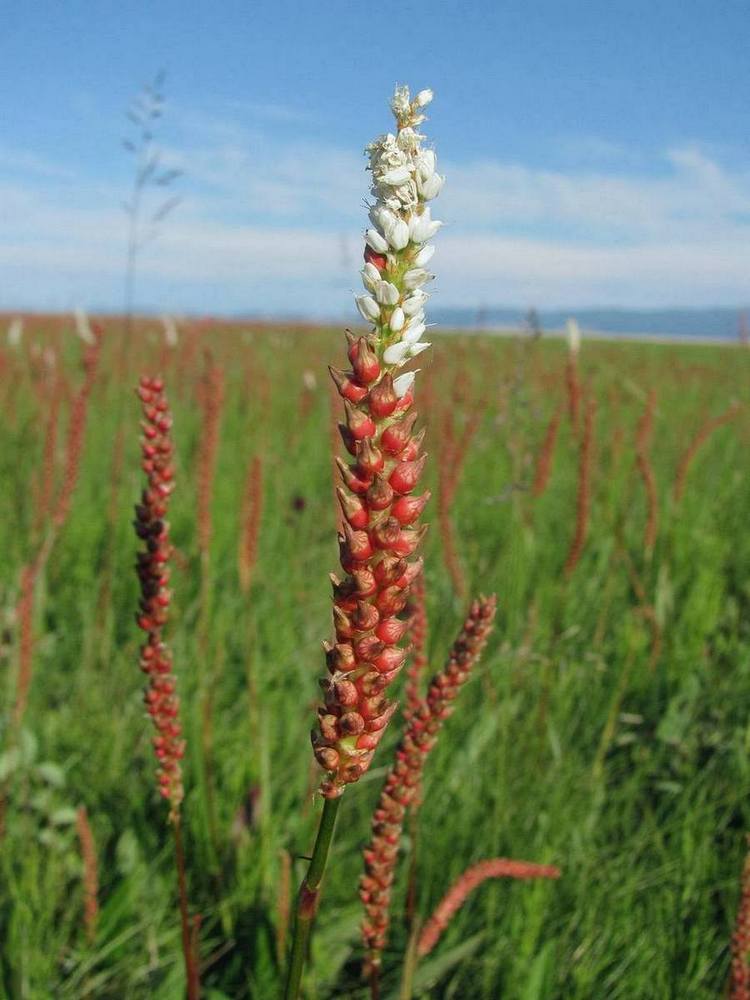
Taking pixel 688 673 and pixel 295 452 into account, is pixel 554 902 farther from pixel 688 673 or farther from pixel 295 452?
pixel 295 452

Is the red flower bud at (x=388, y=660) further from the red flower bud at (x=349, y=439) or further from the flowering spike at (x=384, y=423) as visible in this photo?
the red flower bud at (x=349, y=439)

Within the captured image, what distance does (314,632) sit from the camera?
3.22 meters

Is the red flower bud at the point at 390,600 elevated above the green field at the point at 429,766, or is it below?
above

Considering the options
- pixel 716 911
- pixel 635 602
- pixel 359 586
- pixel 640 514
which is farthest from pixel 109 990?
pixel 640 514

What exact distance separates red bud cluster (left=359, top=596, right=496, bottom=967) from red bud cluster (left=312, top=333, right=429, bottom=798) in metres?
0.36

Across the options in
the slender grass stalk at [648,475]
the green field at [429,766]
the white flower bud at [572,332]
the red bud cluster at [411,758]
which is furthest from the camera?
the white flower bud at [572,332]

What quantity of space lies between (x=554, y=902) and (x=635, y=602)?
1.86 metres

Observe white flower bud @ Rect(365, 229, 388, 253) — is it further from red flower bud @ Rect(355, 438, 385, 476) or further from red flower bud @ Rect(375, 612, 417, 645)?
red flower bud @ Rect(375, 612, 417, 645)

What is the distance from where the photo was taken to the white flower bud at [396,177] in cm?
69

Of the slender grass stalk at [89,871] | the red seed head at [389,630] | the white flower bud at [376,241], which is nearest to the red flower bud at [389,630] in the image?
the red seed head at [389,630]

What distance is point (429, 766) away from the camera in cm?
239

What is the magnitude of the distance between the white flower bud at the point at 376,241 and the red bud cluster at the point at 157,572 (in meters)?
0.56

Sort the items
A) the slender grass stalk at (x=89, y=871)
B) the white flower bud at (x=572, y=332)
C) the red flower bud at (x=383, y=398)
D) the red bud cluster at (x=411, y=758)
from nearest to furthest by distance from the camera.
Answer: the red flower bud at (x=383, y=398) < the red bud cluster at (x=411, y=758) < the slender grass stalk at (x=89, y=871) < the white flower bud at (x=572, y=332)

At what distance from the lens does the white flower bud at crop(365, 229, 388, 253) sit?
0.68m
